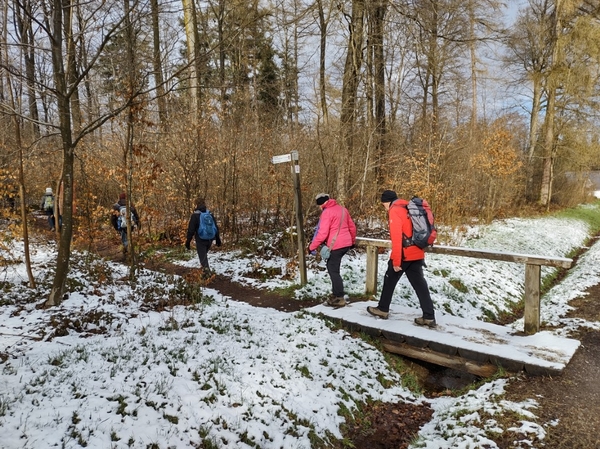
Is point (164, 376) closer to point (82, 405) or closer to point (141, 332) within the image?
point (82, 405)

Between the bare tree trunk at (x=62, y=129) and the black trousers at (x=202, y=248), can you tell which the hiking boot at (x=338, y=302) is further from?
the bare tree trunk at (x=62, y=129)

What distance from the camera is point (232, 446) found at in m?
3.50

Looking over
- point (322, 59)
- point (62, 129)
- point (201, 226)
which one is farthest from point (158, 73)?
point (322, 59)

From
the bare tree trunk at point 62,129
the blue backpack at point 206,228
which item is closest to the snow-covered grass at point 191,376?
the bare tree trunk at point 62,129

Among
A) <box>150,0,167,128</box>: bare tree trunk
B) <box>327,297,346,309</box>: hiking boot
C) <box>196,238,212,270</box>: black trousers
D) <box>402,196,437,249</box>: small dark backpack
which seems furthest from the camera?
<box>196,238,212,270</box>: black trousers

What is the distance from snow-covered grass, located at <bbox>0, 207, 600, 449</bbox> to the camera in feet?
11.4

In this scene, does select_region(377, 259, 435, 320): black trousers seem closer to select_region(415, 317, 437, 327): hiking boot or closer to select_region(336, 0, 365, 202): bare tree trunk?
select_region(415, 317, 437, 327): hiking boot

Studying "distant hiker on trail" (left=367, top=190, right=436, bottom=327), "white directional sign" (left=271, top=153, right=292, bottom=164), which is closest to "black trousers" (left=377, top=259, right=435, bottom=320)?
"distant hiker on trail" (left=367, top=190, right=436, bottom=327)

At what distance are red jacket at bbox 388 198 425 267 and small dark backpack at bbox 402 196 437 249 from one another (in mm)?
59

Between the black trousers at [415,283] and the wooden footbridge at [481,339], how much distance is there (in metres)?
0.28

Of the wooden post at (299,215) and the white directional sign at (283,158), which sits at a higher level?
the white directional sign at (283,158)

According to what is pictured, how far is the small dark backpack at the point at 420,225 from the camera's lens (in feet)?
18.3

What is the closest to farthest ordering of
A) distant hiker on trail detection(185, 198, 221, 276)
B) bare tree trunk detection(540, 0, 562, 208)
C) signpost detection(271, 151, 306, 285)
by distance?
signpost detection(271, 151, 306, 285) < distant hiker on trail detection(185, 198, 221, 276) < bare tree trunk detection(540, 0, 562, 208)

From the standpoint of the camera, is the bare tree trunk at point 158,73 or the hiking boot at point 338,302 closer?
the bare tree trunk at point 158,73
